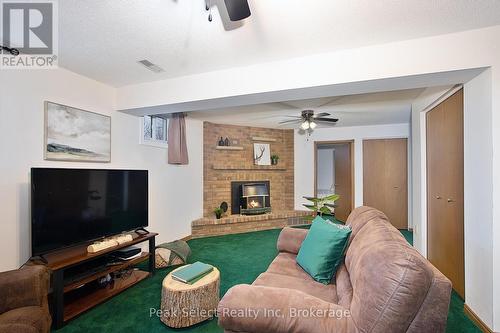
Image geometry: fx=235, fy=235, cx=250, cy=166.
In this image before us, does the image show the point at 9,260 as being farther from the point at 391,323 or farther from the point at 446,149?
the point at 446,149

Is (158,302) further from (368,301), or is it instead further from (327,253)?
(368,301)

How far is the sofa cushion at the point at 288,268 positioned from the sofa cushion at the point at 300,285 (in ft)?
0.18

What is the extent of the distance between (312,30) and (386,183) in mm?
4235

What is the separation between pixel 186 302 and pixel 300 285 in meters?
0.85

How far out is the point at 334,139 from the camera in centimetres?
531

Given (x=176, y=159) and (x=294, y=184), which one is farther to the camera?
(x=294, y=184)

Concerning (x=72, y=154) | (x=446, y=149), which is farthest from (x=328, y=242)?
(x=72, y=154)

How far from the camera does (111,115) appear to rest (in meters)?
2.85

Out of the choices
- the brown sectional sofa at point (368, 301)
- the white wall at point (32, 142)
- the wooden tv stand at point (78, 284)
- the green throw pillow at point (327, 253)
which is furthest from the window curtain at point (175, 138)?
the brown sectional sofa at point (368, 301)

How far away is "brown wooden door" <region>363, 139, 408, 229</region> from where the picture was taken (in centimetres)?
481

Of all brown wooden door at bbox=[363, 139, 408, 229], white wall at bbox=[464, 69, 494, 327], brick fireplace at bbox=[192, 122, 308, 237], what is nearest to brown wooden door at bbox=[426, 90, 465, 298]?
white wall at bbox=[464, 69, 494, 327]

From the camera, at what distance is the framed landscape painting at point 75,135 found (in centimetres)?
224

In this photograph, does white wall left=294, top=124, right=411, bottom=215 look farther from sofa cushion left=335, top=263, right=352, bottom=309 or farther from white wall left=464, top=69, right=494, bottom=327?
sofa cushion left=335, top=263, right=352, bottom=309

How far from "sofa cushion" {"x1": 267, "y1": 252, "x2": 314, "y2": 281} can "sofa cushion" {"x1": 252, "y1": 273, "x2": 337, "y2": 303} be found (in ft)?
0.18
